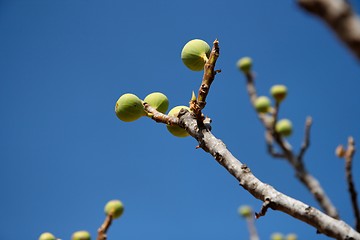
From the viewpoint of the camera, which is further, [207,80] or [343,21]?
[207,80]

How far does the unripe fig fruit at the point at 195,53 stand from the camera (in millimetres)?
3332

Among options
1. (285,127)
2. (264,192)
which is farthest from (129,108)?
(264,192)

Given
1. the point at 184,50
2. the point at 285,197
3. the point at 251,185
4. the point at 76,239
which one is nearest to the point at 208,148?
the point at 251,185

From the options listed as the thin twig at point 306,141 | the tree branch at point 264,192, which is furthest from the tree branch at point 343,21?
the thin twig at point 306,141

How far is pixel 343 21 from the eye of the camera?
553 mm

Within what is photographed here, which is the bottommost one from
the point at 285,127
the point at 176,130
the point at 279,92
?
the point at 176,130

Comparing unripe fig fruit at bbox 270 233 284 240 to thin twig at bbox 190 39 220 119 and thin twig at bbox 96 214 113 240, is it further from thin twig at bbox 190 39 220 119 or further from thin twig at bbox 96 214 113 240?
thin twig at bbox 96 214 113 240

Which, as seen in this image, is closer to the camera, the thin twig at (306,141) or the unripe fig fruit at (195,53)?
the thin twig at (306,141)

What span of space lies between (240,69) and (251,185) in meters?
2.67

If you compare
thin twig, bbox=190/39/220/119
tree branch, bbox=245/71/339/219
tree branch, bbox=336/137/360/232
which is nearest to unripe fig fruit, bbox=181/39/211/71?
thin twig, bbox=190/39/220/119

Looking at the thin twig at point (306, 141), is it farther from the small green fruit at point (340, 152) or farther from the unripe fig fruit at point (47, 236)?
the unripe fig fruit at point (47, 236)

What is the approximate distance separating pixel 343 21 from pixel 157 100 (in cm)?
296

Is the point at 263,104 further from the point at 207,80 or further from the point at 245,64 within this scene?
the point at 245,64

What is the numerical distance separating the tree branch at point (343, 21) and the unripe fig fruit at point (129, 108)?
2797 mm
